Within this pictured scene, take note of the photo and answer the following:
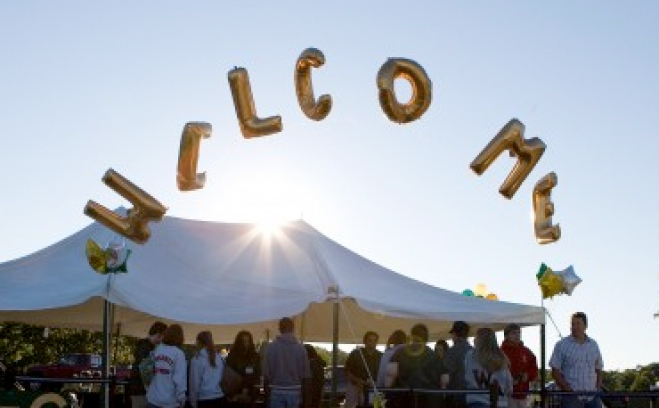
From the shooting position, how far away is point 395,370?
39.7 feet

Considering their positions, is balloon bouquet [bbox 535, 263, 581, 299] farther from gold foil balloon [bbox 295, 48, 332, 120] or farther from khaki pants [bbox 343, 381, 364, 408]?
gold foil balloon [bbox 295, 48, 332, 120]

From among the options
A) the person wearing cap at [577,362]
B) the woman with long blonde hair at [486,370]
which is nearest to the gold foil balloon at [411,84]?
the woman with long blonde hair at [486,370]

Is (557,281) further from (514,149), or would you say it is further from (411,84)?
(411,84)

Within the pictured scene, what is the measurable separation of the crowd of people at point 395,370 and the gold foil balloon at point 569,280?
1225mm

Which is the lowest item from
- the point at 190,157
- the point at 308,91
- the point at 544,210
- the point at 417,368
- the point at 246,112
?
the point at 417,368

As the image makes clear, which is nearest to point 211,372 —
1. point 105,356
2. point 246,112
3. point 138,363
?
point 138,363

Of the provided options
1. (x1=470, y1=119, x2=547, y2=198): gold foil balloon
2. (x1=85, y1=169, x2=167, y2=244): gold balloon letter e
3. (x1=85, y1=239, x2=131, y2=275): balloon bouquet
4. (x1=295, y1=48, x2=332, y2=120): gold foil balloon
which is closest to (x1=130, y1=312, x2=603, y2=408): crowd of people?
(x1=85, y1=239, x2=131, y2=275): balloon bouquet

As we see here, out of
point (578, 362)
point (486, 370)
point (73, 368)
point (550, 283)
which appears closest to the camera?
point (486, 370)

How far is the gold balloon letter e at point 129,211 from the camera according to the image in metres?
12.3

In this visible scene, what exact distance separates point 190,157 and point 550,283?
4623mm

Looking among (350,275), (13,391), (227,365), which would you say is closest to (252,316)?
(227,365)

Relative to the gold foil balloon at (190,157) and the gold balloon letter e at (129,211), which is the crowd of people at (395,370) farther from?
the gold foil balloon at (190,157)

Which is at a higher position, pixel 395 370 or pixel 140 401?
pixel 395 370

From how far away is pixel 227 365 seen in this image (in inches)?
493
